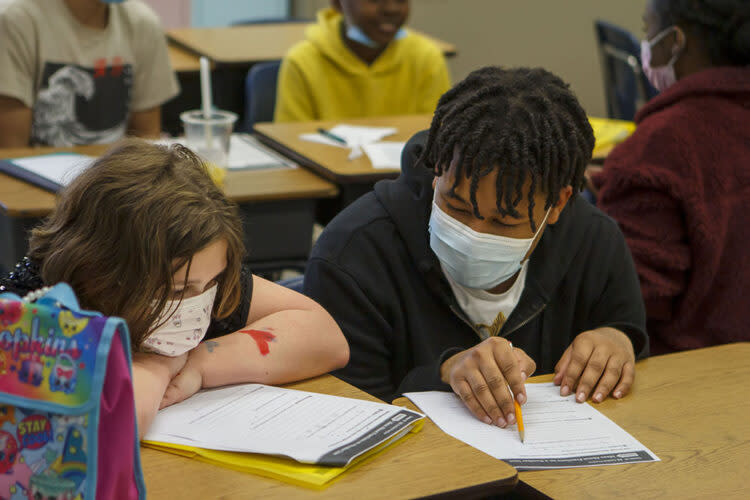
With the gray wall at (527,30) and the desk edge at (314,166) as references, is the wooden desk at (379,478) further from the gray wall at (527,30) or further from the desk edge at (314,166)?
the gray wall at (527,30)

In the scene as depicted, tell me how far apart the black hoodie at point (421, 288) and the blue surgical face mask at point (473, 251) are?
0.05 m

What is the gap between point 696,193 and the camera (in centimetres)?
194

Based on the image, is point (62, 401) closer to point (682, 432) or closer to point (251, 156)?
point (682, 432)

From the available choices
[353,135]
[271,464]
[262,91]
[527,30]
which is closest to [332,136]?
[353,135]

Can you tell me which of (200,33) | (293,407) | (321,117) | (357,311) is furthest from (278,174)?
(200,33)

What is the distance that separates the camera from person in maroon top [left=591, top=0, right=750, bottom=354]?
1957mm

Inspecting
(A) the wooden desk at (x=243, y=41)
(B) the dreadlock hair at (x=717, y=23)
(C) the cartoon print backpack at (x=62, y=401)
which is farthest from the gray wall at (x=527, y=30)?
(C) the cartoon print backpack at (x=62, y=401)

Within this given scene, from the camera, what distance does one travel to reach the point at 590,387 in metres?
1.44

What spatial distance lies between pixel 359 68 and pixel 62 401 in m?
2.66

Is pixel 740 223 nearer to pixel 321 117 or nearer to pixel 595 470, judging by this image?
pixel 595 470

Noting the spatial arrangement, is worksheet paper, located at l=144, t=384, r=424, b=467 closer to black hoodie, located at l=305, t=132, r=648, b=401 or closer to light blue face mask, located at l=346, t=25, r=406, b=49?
black hoodie, located at l=305, t=132, r=648, b=401

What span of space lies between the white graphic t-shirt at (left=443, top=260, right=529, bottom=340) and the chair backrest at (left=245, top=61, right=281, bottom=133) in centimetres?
206

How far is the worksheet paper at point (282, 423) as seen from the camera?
112cm

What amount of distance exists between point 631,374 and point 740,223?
26.5 inches
